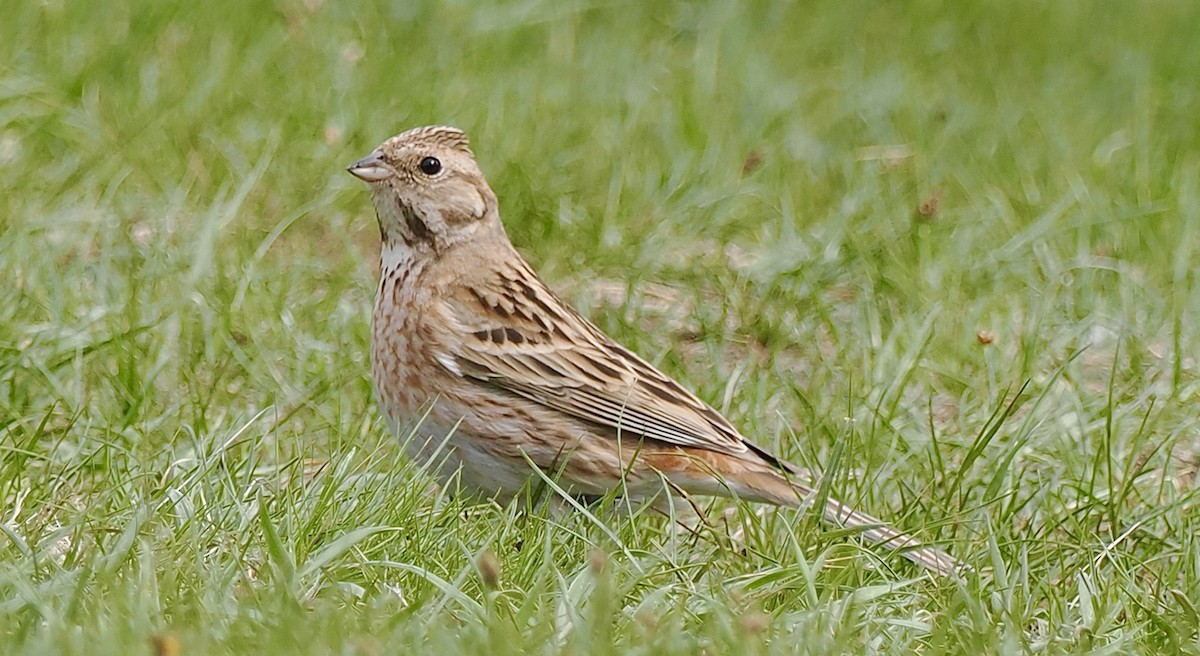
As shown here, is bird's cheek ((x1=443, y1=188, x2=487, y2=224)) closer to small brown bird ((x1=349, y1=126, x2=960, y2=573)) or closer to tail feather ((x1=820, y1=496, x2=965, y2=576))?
small brown bird ((x1=349, y1=126, x2=960, y2=573))

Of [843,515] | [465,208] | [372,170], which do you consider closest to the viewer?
[843,515]

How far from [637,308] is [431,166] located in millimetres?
1363

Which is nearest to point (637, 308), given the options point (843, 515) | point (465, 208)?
point (465, 208)

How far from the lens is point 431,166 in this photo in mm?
5855

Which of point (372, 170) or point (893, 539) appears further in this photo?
point (372, 170)

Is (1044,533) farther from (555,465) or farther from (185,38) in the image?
(185,38)

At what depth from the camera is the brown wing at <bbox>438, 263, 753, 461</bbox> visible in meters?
5.58

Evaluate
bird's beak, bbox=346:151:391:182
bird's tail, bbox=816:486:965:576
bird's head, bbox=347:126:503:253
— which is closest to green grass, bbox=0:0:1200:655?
bird's tail, bbox=816:486:965:576

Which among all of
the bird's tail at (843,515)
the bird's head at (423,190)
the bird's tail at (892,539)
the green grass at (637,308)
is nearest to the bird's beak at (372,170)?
the bird's head at (423,190)

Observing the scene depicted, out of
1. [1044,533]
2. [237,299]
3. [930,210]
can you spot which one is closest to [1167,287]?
[930,210]

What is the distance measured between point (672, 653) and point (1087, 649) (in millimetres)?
1060

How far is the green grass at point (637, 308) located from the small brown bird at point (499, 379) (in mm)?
178

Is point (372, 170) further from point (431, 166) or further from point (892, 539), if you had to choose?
point (892, 539)

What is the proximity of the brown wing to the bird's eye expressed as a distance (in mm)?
346
